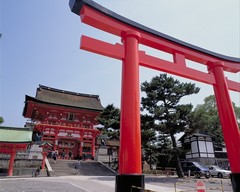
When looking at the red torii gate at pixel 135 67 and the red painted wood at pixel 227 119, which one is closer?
the red torii gate at pixel 135 67

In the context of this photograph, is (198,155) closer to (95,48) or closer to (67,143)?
(67,143)

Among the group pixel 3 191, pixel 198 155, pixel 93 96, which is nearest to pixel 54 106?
pixel 93 96

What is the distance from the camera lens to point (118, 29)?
5191mm

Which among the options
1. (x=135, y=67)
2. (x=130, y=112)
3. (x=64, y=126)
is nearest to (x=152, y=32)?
(x=135, y=67)

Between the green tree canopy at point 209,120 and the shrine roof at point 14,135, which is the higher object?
the green tree canopy at point 209,120

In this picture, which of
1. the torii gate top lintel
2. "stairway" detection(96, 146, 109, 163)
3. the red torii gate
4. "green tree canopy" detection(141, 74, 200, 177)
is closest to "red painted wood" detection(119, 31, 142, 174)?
the red torii gate

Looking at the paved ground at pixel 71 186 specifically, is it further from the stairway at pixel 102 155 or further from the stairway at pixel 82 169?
the stairway at pixel 102 155

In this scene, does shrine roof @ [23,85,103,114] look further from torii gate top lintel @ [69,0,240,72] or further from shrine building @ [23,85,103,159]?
torii gate top lintel @ [69,0,240,72]

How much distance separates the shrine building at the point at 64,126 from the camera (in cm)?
2367

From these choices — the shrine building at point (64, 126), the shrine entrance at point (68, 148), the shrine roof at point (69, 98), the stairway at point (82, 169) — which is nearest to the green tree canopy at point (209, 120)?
the stairway at point (82, 169)

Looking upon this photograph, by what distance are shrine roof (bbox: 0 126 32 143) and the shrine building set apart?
5341mm

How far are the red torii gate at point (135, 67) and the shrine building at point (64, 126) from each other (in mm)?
20820

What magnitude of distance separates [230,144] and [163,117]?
12.0 meters

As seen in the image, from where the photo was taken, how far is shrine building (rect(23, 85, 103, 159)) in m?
23.7
